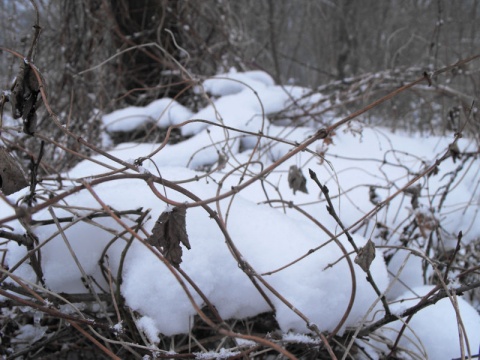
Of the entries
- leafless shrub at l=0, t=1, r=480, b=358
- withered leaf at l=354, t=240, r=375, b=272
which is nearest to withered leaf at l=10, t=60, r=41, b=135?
leafless shrub at l=0, t=1, r=480, b=358

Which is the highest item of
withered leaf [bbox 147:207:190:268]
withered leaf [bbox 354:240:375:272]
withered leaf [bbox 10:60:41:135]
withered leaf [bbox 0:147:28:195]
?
withered leaf [bbox 10:60:41:135]

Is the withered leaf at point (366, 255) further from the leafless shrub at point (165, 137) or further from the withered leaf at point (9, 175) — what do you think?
the withered leaf at point (9, 175)

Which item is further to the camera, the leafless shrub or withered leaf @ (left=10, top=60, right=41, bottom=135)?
the leafless shrub

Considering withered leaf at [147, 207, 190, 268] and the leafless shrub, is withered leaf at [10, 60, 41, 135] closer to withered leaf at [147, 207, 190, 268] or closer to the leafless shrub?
the leafless shrub

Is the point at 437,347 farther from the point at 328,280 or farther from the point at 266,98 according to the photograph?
the point at 266,98

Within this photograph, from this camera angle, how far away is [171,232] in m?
0.50

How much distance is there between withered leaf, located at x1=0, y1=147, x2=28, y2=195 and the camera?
544mm

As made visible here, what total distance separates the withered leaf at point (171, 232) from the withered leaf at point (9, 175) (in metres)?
0.23

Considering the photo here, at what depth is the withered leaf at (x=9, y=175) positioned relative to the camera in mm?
544

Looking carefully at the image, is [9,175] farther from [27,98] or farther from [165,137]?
[165,137]

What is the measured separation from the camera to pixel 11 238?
0.62m

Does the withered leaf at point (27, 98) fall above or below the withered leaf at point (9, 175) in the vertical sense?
above

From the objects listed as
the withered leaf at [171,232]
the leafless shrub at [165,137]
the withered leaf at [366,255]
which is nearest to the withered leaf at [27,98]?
the leafless shrub at [165,137]

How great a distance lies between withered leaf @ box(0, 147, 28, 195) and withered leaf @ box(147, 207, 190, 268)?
9.2 inches
